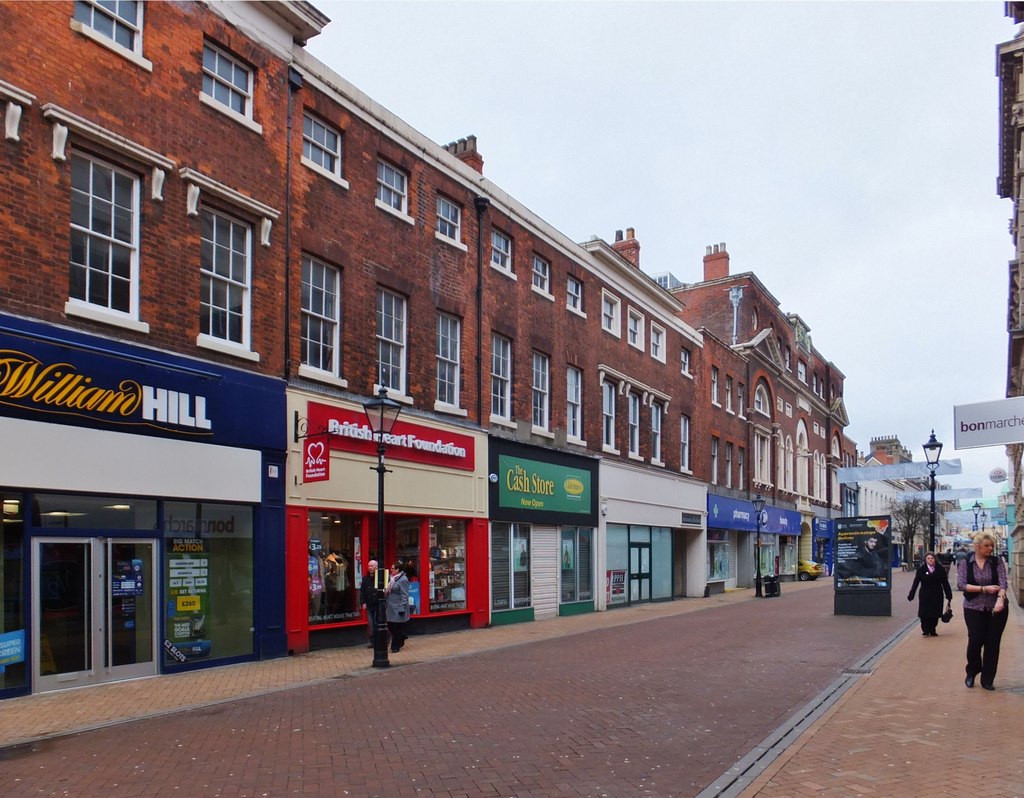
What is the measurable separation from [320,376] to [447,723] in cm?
823

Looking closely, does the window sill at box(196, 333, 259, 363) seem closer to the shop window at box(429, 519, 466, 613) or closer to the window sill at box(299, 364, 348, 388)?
the window sill at box(299, 364, 348, 388)

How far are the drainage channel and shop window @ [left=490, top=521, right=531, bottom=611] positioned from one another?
978 centimetres

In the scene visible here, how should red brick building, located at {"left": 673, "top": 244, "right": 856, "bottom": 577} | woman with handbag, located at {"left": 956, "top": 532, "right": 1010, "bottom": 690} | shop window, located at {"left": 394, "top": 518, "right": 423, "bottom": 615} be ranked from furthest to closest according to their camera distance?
red brick building, located at {"left": 673, "top": 244, "right": 856, "bottom": 577}, shop window, located at {"left": 394, "top": 518, "right": 423, "bottom": 615}, woman with handbag, located at {"left": 956, "top": 532, "right": 1010, "bottom": 690}

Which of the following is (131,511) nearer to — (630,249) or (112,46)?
(112,46)

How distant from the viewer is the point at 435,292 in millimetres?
19766

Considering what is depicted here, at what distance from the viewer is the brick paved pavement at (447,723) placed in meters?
7.16

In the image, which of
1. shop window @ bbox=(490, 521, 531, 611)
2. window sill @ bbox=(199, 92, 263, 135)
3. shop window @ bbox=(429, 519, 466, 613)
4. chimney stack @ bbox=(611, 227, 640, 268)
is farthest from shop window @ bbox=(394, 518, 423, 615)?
chimney stack @ bbox=(611, 227, 640, 268)

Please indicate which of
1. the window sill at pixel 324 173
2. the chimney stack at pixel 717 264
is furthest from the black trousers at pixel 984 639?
the chimney stack at pixel 717 264

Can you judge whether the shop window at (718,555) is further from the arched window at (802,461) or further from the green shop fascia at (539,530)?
the arched window at (802,461)

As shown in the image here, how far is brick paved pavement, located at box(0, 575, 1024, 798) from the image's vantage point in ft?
23.5

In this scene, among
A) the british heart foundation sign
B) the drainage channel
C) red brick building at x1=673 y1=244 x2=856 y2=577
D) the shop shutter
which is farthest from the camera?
red brick building at x1=673 y1=244 x2=856 y2=577

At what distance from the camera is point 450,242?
20438mm

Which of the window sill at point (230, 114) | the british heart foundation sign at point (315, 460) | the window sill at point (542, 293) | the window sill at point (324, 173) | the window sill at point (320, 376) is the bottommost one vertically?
the british heart foundation sign at point (315, 460)

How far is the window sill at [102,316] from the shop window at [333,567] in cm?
468
